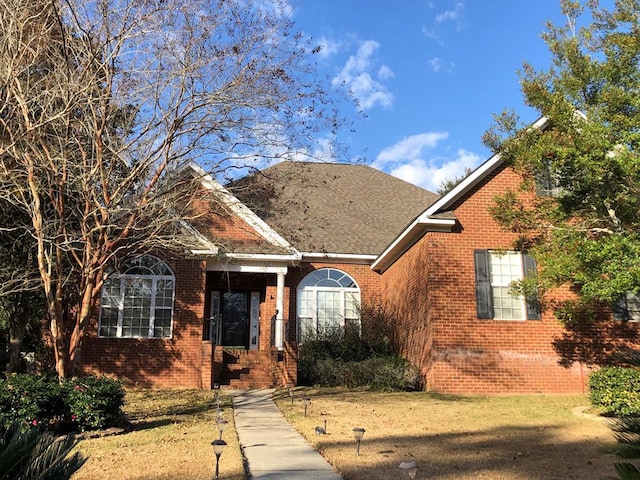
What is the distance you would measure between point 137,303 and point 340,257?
241 inches

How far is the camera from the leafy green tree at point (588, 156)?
9.70 meters

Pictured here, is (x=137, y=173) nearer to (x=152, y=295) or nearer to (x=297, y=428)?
(x=297, y=428)

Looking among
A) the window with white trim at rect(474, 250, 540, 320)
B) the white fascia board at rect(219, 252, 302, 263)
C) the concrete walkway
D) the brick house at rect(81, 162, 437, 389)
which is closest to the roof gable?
the window with white trim at rect(474, 250, 540, 320)

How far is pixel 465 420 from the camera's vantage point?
979 centimetres

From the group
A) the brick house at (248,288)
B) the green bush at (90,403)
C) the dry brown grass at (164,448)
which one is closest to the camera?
the dry brown grass at (164,448)

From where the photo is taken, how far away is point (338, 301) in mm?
17781

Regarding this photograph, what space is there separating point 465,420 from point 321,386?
17.6 ft

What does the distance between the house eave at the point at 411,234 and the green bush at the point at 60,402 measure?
790 centimetres

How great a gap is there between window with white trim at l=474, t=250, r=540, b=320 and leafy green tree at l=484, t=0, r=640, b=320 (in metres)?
1.69

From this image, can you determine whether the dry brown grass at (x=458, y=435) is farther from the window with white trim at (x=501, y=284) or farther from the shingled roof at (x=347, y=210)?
the shingled roof at (x=347, y=210)

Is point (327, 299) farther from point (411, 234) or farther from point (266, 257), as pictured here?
point (411, 234)

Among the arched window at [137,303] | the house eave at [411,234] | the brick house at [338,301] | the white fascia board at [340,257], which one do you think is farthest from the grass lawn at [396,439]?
the white fascia board at [340,257]

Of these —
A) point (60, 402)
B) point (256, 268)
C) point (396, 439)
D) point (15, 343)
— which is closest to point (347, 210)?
point (256, 268)

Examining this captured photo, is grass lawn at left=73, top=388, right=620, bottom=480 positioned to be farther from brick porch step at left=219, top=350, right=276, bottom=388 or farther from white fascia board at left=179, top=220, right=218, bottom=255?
white fascia board at left=179, top=220, right=218, bottom=255
